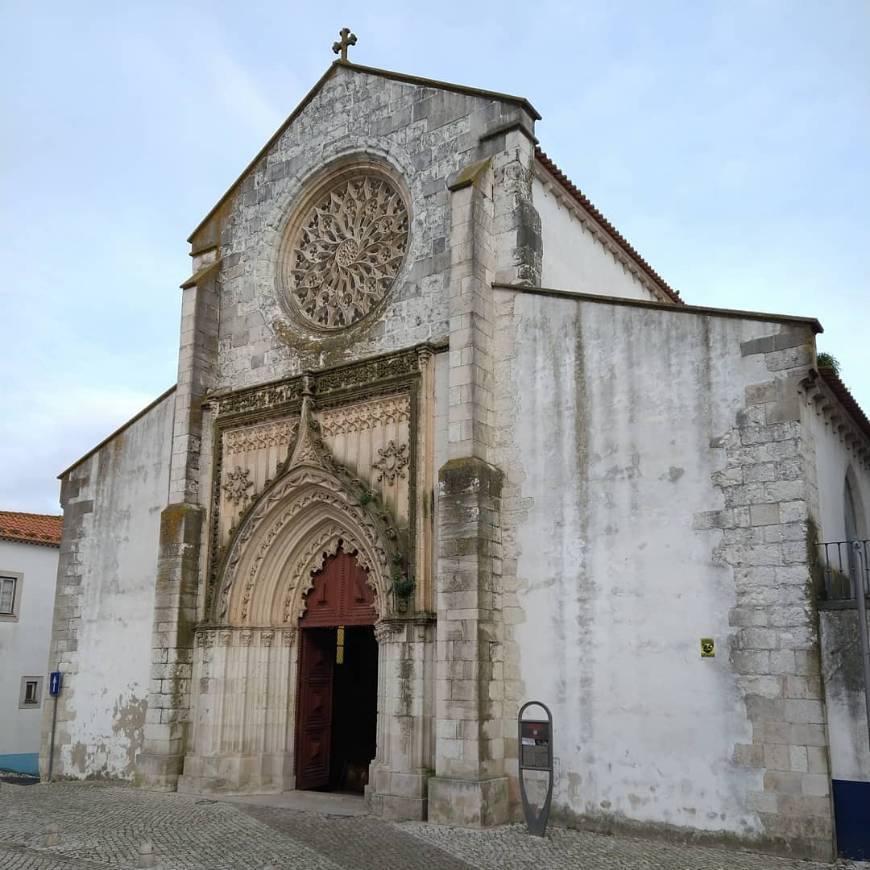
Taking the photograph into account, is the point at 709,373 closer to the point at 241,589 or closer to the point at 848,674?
the point at 848,674

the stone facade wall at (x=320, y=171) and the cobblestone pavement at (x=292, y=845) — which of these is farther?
the stone facade wall at (x=320, y=171)

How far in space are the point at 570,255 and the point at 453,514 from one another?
15.7 feet

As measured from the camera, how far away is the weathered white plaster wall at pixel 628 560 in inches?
388

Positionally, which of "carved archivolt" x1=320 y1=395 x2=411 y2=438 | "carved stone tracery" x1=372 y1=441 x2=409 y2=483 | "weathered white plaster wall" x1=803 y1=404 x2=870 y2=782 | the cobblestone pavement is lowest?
the cobblestone pavement

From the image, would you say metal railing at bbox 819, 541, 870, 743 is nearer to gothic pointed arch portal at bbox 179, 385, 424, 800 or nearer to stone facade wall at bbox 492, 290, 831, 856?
stone facade wall at bbox 492, 290, 831, 856

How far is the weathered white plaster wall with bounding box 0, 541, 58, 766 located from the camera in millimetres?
23094

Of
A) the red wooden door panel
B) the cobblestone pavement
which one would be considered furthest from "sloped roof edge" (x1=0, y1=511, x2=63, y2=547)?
the cobblestone pavement

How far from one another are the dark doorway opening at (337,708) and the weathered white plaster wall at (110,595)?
277cm

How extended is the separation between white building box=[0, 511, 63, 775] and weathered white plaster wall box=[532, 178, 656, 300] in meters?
16.3

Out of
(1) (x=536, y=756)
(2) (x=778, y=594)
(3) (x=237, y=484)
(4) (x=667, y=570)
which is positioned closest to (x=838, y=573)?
(2) (x=778, y=594)

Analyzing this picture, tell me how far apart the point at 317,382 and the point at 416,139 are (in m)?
3.86

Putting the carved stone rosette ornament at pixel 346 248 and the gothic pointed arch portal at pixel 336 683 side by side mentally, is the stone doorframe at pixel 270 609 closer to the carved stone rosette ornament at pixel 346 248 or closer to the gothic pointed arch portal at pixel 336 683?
the gothic pointed arch portal at pixel 336 683

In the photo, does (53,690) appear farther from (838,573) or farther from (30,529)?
(838,573)

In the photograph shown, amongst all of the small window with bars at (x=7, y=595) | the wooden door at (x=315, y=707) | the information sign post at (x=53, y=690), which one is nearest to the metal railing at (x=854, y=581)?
the wooden door at (x=315, y=707)
